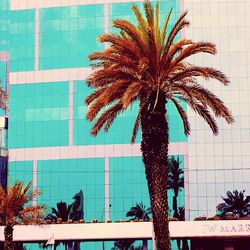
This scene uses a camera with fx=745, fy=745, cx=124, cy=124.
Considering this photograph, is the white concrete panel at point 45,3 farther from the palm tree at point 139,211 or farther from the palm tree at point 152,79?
the palm tree at point 152,79

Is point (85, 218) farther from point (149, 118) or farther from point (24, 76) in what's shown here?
point (149, 118)

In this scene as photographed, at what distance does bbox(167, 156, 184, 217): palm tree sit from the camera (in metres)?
83.1

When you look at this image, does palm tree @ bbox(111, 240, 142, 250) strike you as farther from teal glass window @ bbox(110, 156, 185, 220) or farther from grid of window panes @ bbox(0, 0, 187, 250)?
teal glass window @ bbox(110, 156, 185, 220)

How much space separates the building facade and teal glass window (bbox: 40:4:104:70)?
0.12 metres

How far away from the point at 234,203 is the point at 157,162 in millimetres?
41618

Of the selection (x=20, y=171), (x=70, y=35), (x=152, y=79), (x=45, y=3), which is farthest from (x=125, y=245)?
(x=152, y=79)

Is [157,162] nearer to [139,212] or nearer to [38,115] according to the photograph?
[139,212]

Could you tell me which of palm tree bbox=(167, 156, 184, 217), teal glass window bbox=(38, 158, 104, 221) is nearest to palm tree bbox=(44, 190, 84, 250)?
teal glass window bbox=(38, 158, 104, 221)

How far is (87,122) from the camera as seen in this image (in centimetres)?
8794

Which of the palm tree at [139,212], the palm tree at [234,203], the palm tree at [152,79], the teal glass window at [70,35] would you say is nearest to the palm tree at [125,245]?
the palm tree at [139,212]

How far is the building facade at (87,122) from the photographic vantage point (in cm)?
8431

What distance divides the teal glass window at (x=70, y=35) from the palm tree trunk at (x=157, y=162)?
156 feet

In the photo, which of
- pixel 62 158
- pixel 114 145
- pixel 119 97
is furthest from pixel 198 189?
pixel 119 97

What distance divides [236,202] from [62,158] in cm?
2082
